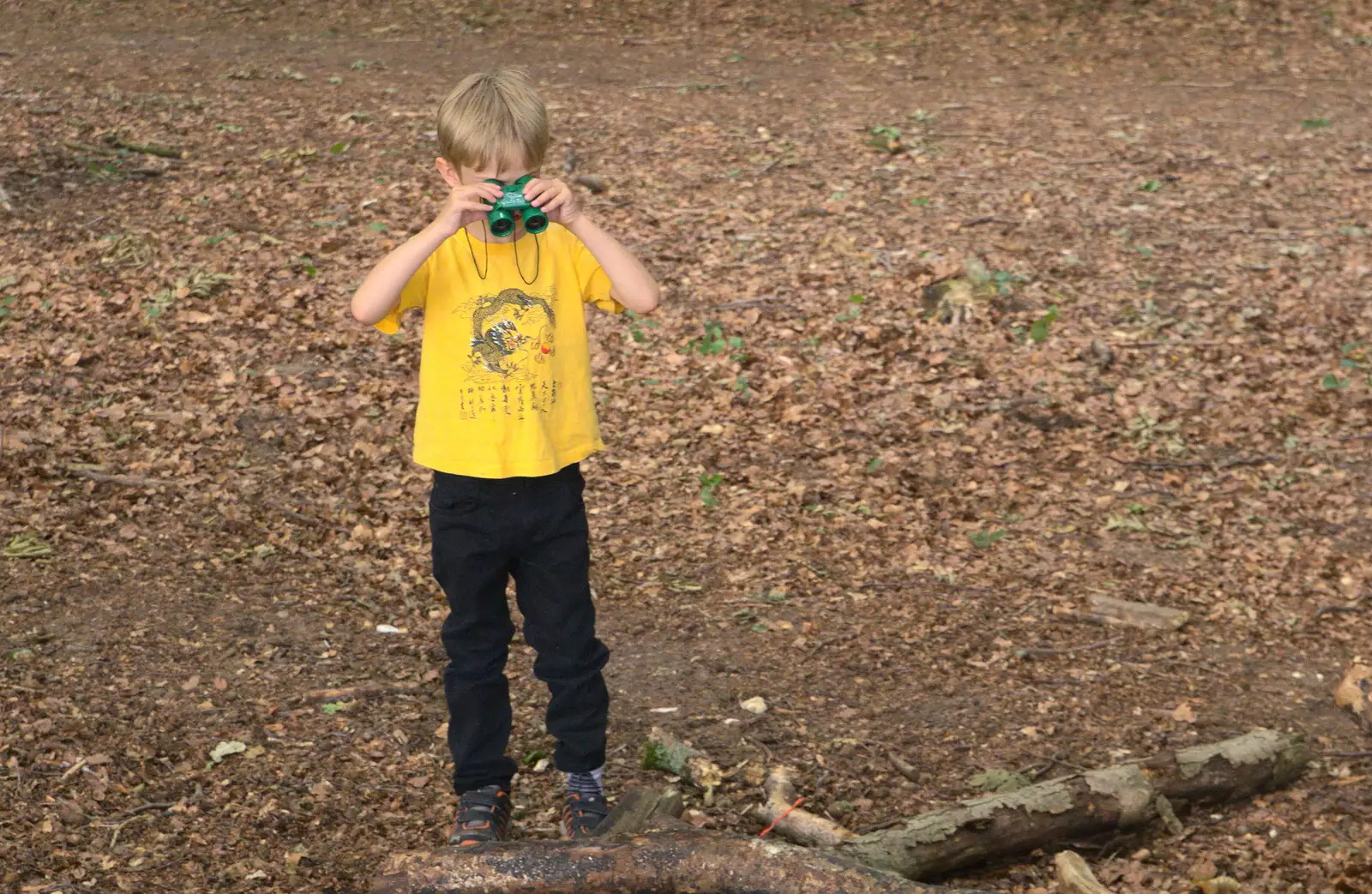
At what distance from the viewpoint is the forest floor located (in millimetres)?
4434

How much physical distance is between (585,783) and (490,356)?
4.55 ft

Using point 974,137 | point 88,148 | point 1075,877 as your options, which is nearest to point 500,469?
point 1075,877

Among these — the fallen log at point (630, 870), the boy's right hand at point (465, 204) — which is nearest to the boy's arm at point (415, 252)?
the boy's right hand at point (465, 204)

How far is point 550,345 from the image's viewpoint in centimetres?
358

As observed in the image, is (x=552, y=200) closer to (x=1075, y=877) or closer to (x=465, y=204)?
(x=465, y=204)

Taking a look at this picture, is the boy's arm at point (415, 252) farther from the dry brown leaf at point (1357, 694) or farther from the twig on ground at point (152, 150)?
the twig on ground at point (152, 150)

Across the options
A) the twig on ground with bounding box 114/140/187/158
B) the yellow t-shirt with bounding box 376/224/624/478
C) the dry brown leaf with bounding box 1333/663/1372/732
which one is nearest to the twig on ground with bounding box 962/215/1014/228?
the dry brown leaf with bounding box 1333/663/1372/732

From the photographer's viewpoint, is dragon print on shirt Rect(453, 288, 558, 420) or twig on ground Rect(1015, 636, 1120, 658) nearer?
dragon print on shirt Rect(453, 288, 558, 420)

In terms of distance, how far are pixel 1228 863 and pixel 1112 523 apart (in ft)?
9.05

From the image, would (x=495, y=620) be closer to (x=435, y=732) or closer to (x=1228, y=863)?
(x=435, y=732)

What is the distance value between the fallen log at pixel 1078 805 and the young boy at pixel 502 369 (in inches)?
44.2

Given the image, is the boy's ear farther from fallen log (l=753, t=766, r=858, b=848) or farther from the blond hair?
fallen log (l=753, t=766, r=858, b=848)

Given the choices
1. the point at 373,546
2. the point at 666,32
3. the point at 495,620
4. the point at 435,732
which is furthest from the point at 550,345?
the point at 666,32

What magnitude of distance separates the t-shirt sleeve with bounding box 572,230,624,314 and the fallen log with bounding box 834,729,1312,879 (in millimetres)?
1731
